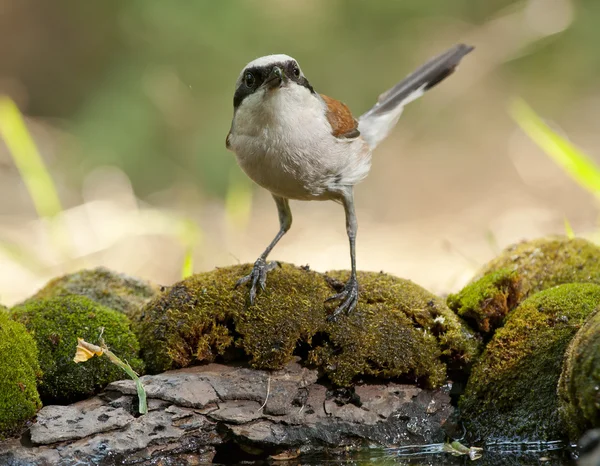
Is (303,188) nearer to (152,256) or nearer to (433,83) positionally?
(433,83)

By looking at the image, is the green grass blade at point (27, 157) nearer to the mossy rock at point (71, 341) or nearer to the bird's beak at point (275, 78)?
the mossy rock at point (71, 341)

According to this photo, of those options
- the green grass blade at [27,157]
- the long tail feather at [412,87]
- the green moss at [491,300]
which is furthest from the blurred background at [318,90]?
the green moss at [491,300]

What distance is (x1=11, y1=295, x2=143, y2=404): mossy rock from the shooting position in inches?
124

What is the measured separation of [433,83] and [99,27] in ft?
27.7

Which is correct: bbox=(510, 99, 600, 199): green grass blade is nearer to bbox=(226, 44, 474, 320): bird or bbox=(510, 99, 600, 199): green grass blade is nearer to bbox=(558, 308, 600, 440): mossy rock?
bbox=(226, 44, 474, 320): bird

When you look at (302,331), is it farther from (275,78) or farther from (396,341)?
(275,78)

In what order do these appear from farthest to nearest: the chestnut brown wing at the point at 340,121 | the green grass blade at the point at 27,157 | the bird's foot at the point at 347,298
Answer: the green grass blade at the point at 27,157, the chestnut brown wing at the point at 340,121, the bird's foot at the point at 347,298

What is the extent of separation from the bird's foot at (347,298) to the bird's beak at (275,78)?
1093mm

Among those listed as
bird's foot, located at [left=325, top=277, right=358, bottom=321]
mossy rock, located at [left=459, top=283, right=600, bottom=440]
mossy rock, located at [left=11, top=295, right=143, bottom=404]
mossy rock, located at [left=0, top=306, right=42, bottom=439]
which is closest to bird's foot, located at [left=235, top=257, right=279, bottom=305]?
bird's foot, located at [left=325, top=277, right=358, bottom=321]

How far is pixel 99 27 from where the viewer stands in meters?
11.6

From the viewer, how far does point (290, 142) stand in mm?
3461

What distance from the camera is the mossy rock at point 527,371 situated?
308 centimetres

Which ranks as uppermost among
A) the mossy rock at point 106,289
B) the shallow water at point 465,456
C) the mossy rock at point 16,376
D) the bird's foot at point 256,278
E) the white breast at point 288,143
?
the white breast at point 288,143

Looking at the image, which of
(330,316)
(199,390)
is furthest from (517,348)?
(199,390)
